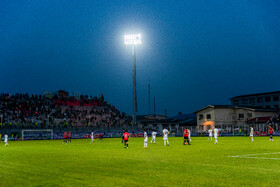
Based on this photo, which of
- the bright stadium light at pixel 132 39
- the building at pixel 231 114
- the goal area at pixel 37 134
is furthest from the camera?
the building at pixel 231 114

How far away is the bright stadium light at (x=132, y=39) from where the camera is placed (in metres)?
62.7

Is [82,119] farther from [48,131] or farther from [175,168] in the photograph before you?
[175,168]

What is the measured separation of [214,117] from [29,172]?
71433 mm

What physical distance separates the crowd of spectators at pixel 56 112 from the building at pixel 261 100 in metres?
40.9

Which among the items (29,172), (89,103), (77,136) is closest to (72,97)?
(89,103)

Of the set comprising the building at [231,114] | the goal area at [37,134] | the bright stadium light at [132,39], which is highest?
the bright stadium light at [132,39]

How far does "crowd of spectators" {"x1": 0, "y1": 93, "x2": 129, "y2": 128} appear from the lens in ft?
201

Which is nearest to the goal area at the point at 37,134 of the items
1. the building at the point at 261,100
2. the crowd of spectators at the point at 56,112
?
the crowd of spectators at the point at 56,112

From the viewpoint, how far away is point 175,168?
47.4 ft

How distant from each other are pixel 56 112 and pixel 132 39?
812 inches

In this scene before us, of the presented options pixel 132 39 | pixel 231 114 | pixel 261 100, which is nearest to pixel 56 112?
pixel 132 39

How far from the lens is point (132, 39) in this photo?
6272 cm

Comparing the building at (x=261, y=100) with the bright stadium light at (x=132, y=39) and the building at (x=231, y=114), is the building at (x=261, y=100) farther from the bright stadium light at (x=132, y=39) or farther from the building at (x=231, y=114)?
the bright stadium light at (x=132, y=39)

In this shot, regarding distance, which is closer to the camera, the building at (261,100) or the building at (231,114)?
the building at (231,114)
